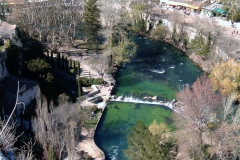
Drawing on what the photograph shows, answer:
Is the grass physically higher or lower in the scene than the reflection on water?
lower

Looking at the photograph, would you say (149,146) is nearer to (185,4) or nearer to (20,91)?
(20,91)

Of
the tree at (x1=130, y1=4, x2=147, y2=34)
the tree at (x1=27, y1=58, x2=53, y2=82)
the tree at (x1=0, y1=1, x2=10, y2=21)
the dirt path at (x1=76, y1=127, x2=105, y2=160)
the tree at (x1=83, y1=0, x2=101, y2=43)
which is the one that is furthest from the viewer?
the tree at (x1=130, y1=4, x2=147, y2=34)

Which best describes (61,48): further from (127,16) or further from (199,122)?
(199,122)

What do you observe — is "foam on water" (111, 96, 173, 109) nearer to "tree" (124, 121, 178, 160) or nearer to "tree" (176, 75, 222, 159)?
"tree" (176, 75, 222, 159)

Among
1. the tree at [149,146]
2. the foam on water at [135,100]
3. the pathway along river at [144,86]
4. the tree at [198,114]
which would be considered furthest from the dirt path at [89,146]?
the tree at [198,114]

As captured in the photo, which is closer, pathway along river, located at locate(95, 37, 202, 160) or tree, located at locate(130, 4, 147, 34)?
pathway along river, located at locate(95, 37, 202, 160)

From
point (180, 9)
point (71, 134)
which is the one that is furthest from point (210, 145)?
point (180, 9)

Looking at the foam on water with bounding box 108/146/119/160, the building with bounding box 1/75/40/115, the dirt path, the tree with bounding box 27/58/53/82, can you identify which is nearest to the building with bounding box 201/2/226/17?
the tree with bounding box 27/58/53/82
